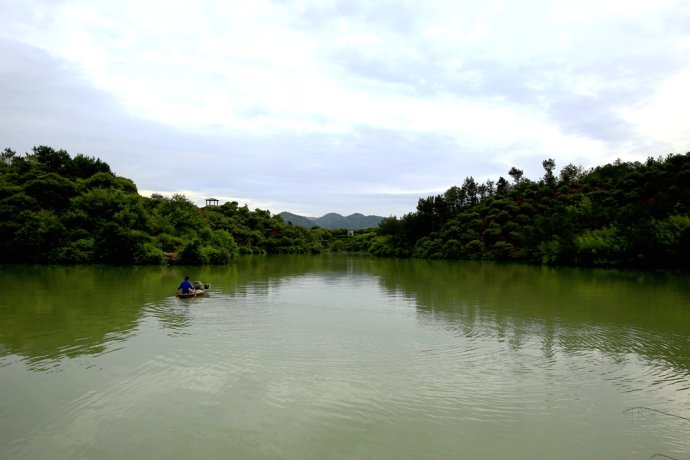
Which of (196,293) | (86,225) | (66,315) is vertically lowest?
(66,315)

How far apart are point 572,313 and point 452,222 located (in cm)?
4354

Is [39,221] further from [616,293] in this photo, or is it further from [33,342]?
[616,293]

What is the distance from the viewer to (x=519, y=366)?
863 cm

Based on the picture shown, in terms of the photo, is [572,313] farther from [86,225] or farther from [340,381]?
[86,225]

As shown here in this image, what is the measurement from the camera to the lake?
216 inches

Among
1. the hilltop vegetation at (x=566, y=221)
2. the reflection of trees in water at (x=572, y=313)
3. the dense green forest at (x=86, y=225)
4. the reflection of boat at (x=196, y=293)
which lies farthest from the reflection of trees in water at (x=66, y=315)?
the hilltop vegetation at (x=566, y=221)

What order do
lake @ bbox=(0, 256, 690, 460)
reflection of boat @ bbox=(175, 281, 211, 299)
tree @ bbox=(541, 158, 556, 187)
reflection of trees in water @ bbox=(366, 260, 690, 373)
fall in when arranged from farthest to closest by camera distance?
tree @ bbox=(541, 158, 556, 187) → reflection of boat @ bbox=(175, 281, 211, 299) → reflection of trees in water @ bbox=(366, 260, 690, 373) → lake @ bbox=(0, 256, 690, 460)

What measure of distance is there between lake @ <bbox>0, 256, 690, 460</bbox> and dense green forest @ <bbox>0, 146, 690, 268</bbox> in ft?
65.5

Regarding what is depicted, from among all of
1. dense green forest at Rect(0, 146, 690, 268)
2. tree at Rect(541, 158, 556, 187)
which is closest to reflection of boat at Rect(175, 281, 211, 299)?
dense green forest at Rect(0, 146, 690, 268)

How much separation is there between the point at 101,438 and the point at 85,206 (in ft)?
117

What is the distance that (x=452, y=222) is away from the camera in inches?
2261

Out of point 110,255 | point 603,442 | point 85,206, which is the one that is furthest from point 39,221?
Result: point 603,442

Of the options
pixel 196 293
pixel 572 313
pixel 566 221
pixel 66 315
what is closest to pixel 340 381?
pixel 66 315

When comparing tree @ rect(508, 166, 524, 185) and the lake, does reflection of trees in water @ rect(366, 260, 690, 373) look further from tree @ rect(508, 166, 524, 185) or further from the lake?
tree @ rect(508, 166, 524, 185)
